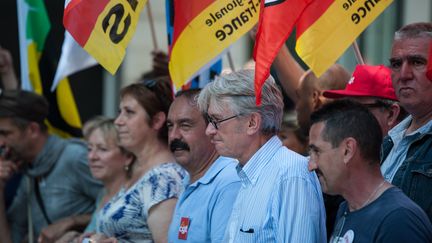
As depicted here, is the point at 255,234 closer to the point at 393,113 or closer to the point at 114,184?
the point at 393,113

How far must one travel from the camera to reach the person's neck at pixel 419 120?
5207 millimetres

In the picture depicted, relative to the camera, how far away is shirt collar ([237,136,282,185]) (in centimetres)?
505

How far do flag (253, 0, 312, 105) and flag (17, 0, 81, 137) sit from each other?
401 centimetres

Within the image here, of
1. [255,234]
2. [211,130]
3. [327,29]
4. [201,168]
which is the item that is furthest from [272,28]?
[201,168]

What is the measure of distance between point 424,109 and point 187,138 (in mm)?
1344

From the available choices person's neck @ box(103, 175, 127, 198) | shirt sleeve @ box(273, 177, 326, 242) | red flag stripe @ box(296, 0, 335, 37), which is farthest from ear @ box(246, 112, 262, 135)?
person's neck @ box(103, 175, 127, 198)

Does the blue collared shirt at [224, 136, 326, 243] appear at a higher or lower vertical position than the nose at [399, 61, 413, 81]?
lower

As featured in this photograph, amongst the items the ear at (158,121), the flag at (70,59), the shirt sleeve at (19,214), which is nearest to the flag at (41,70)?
the flag at (70,59)

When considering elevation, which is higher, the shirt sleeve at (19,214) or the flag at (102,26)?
the flag at (102,26)

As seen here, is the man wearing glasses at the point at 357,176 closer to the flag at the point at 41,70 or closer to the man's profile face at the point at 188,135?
the man's profile face at the point at 188,135

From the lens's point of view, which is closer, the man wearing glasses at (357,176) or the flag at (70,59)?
the man wearing glasses at (357,176)

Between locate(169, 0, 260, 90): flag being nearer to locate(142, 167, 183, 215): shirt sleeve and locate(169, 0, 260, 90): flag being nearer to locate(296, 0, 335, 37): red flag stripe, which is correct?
locate(296, 0, 335, 37): red flag stripe

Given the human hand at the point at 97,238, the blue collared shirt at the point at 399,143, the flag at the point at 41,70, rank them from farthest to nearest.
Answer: the flag at the point at 41,70
the human hand at the point at 97,238
the blue collared shirt at the point at 399,143

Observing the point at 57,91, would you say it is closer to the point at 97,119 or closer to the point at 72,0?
the point at 97,119
